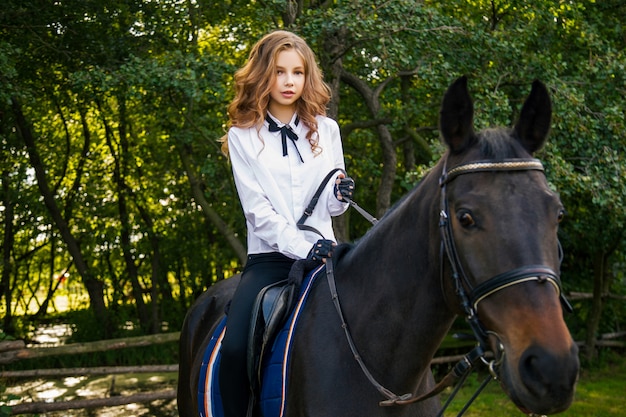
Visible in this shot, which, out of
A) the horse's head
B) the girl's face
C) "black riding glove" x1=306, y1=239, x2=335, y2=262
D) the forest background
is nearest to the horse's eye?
the horse's head

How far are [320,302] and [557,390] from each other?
1161 mm

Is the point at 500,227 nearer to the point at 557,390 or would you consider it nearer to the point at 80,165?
the point at 557,390

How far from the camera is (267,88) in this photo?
127 inches

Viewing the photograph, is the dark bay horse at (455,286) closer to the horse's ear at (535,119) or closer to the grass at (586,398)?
the horse's ear at (535,119)

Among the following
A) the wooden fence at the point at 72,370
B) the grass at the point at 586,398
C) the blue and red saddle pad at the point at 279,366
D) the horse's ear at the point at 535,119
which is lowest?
the grass at the point at 586,398

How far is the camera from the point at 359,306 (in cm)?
276

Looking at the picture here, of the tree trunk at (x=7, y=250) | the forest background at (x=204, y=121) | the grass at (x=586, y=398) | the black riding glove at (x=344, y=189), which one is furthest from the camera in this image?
the tree trunk at (x=7, y=250)

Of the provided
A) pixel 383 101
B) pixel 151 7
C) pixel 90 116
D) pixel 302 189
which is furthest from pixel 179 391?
pixel 90 116

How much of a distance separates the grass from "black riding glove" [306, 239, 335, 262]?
637 centimetres

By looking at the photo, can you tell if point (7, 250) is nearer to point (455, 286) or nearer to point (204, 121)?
point (204, 121)

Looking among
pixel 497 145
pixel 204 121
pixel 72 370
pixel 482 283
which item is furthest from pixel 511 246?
pixel 204 121

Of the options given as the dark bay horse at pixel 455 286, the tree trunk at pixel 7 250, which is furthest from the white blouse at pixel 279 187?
the tree trunk at pixel 7 250

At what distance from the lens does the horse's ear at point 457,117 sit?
2.28m

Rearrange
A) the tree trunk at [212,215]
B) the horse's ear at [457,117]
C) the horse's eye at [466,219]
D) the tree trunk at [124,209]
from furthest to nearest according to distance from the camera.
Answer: the tree trunk at [124,209] < the tree trunk at [212,215] < the horse's ear at [457,117] < the horse's eye at [466,219]
